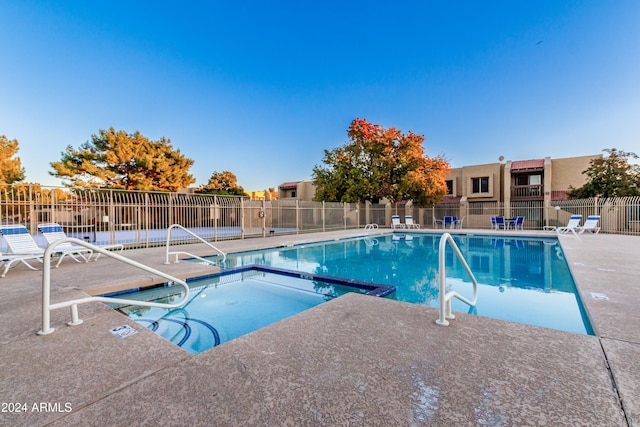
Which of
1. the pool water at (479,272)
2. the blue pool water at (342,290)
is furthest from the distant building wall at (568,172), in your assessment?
the blue pool water at (342,290)

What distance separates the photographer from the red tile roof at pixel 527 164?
22486 mm

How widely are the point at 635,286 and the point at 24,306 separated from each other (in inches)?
319

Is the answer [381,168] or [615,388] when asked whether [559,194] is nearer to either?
[381,168]

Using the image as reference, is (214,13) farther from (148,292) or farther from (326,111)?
(148,292)

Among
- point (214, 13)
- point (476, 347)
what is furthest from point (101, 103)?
point (476, 347)

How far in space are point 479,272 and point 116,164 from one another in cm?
2507

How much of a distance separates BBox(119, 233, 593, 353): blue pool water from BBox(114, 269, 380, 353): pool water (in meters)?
0.01

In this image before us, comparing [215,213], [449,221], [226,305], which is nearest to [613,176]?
[449,221]

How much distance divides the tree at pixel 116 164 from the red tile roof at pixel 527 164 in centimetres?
2800

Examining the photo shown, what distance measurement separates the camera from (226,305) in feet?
16.0

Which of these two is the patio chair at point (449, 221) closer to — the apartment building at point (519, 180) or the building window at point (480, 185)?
the apartment building at point (519, 180)

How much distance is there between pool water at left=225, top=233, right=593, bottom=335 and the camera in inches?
179

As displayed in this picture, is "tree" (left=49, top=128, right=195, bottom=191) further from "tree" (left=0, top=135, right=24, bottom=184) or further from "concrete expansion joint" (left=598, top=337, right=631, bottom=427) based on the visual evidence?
"concrete expansion joint" (left=598, top=337, right=631, bottom=427)

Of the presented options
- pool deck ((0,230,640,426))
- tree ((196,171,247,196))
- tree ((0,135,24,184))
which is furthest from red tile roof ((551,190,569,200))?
tree ((0,135,24,184))
